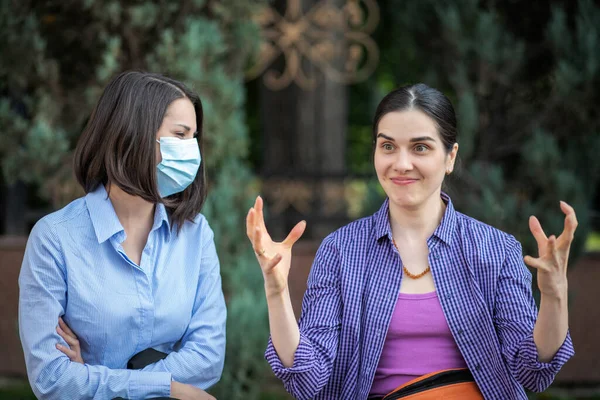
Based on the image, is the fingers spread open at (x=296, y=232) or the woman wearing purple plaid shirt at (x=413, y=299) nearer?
the fingers spread open at (x=296, y=232)

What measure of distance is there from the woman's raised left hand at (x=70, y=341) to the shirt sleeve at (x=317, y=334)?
686mm

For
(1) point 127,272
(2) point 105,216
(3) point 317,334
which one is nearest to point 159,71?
(2) point 105,216

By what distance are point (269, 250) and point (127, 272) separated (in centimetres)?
63

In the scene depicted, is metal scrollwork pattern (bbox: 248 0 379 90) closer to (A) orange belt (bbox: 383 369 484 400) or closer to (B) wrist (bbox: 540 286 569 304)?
(A) orange belt (bbox: 383 369 484 400)

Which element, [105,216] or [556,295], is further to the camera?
[105,216]

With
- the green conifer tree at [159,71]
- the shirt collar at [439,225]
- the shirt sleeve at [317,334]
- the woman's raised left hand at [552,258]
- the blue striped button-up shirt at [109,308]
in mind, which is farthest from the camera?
the green conifer tree at [159,71]

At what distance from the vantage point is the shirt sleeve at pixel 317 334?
2660mm

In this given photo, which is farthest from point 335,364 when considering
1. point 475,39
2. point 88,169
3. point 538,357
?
point 475,39

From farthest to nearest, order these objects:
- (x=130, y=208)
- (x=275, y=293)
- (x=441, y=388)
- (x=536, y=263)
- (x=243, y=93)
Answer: (x=243, y=93) → (x=130, y=208) → (x=441, y=388) → (x=275, y=293) → (x=536, y=263)

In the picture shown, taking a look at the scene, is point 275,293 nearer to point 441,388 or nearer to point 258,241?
point 258,241

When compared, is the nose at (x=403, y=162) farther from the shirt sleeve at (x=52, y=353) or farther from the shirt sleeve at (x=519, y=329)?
the shirt sleeve at (x=52, y=353)

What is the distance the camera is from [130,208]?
304 centimetres

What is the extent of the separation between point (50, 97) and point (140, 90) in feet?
8.04

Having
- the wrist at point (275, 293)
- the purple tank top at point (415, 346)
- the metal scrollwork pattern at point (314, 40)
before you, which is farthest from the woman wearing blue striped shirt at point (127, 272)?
the metal scrollwork pattern at point (314, 40)
